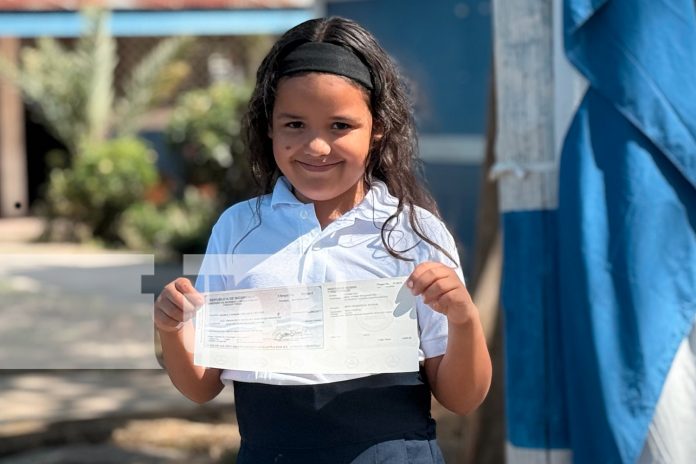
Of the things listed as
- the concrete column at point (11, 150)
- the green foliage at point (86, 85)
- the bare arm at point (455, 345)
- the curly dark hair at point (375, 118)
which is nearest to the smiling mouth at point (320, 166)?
the curly dark hair at point (375, 118)

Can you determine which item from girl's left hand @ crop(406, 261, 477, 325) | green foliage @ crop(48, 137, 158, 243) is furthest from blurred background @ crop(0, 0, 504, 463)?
girl's left hand @ crop(406, 261, 477, 325)

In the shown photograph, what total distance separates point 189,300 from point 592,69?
1.32 metres

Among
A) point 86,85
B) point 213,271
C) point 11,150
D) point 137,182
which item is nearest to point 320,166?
point 213,271

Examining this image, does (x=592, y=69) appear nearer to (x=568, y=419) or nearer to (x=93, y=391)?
(x=568, y=419)

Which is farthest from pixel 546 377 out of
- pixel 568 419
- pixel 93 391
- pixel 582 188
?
pixel 93 391

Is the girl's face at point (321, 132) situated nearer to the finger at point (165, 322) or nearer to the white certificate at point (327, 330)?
the white certificate at point (327, 330)

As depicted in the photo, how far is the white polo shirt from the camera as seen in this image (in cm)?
171

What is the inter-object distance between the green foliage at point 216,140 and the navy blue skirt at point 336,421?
879 centimetres

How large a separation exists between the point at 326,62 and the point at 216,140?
9.41m

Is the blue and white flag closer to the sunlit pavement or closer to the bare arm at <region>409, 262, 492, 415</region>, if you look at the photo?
the bare arm at <region>409, 262, 492, 415</region>

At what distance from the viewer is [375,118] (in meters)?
1.77

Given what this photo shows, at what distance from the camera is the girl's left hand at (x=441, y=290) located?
5.20ft

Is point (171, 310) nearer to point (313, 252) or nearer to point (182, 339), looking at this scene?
point (182, 339)

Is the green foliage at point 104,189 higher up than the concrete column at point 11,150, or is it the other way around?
the concrete column at point 11,150
